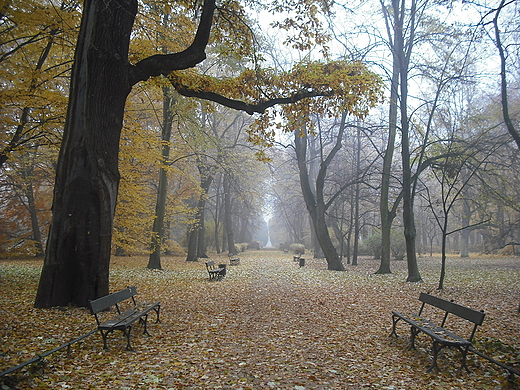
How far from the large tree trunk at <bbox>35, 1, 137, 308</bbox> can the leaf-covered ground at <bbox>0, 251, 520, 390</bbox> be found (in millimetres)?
618

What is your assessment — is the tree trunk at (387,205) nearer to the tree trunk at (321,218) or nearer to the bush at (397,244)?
the tree trunk at (321,218)

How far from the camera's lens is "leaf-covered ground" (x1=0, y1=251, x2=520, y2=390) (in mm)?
4055

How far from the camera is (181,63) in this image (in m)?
7.46

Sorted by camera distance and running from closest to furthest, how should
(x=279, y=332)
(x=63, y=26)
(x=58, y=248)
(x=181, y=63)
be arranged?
(x=279, y=332) < (x=58, y=248) < (x=181, y=63) < (x=63, y=26)

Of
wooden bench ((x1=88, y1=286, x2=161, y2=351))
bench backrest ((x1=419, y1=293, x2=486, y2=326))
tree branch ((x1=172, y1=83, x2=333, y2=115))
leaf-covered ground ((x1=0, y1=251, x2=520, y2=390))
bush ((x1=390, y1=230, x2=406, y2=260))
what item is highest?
tree branch ((x1=172, y1=83, x2=333, y2=115))

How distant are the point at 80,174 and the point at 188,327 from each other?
3623 millimetres

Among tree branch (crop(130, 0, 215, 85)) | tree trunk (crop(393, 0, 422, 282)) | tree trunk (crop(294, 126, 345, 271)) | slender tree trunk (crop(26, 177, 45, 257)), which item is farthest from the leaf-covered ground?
slender tree trunk (crop(26, 177, 45, 257))

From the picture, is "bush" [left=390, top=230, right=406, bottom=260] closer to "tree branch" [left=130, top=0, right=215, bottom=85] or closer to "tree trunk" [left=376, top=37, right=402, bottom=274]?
"tree trunk" [left=376, top=37, right=402, bottom=274]

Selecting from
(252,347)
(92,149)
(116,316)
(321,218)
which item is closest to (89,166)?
(92,149)

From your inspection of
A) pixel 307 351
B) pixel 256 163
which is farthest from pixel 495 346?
pixel 256 163

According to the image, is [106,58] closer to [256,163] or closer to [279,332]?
[279,332]

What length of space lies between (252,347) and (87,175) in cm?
454

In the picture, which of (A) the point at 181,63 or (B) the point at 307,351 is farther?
(A) the point at 181,63

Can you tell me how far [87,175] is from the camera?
696 cm
